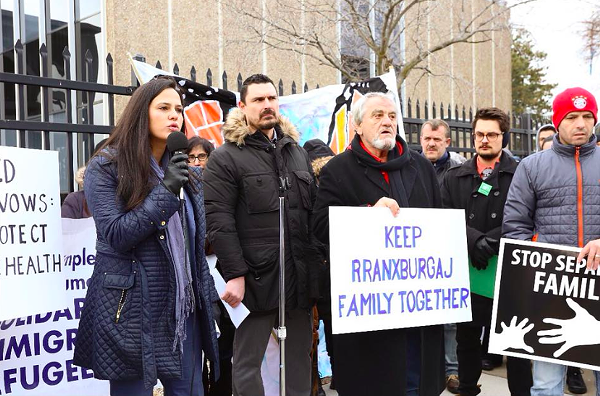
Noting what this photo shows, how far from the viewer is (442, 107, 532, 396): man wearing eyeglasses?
4.26 m

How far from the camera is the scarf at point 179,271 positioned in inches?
105

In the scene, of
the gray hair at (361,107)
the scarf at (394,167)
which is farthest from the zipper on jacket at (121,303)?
the gray hair at (361,107)

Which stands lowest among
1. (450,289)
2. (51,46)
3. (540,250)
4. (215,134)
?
(450,289)

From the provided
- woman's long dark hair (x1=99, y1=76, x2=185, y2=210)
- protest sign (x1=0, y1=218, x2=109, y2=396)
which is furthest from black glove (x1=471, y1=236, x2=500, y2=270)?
protest sign (x1=0, y1=218, x2=109, y2=396)

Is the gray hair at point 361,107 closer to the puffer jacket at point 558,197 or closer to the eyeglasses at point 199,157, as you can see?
the puffer jacket at point 558,197

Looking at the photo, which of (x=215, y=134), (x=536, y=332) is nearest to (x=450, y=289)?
(x=536, y=332)

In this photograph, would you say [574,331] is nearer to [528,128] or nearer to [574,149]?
[574,149]

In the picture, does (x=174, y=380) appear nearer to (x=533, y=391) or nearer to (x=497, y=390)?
(x=533, y=391)

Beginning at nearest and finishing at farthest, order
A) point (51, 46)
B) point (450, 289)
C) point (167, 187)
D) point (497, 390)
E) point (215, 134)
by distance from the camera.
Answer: point (167, 187) → point (450, 289) → point (497, 390) → point (215, 134) → point (51, 46)

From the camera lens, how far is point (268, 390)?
14.9 feet

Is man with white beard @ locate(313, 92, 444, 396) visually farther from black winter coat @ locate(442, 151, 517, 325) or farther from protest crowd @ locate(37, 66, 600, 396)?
black winter coat @ locate(442, 151, 517, 325)

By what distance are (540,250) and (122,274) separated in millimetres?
2302

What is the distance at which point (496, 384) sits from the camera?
5.13 metres

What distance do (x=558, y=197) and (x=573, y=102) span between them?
0.56 meters
